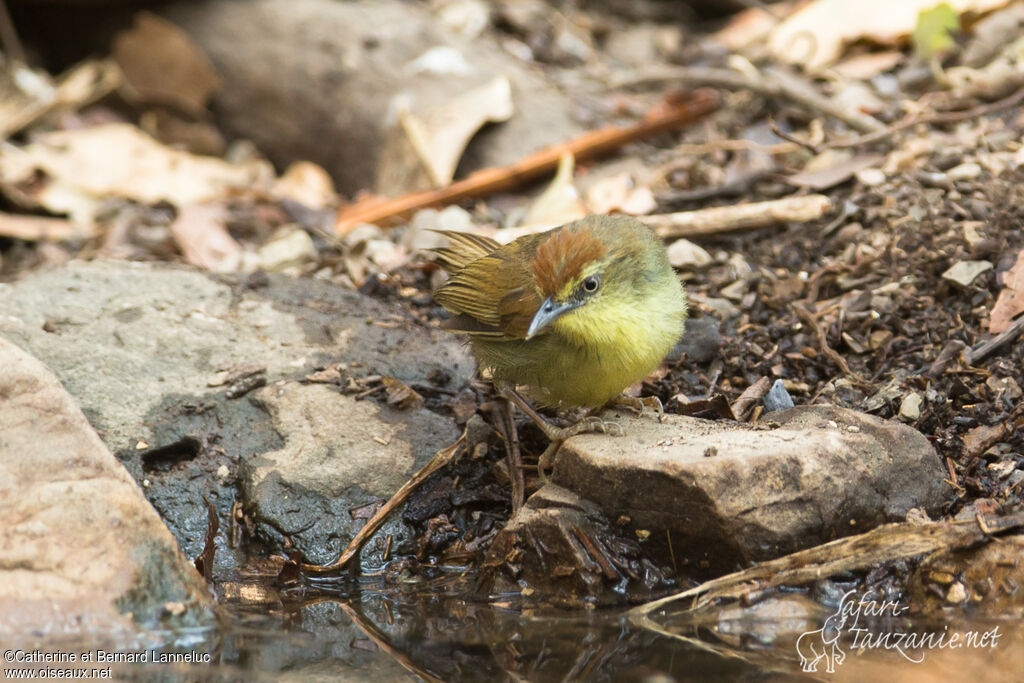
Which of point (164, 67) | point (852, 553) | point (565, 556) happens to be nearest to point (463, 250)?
point (565, 556)

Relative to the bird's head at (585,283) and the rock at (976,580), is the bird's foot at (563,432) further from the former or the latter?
the rock at (976,580)

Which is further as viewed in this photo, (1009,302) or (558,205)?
(558,205)

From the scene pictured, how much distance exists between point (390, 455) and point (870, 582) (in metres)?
1.97

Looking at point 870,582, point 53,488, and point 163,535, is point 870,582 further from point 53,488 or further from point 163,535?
point 53,488

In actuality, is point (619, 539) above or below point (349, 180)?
above

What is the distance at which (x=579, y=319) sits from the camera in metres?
3.92

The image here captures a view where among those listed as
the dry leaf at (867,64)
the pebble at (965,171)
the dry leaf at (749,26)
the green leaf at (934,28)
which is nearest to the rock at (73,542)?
the pebble at (965,171)

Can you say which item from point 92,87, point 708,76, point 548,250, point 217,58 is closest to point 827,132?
point 708,76

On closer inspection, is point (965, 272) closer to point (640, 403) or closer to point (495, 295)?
point (640, 403)

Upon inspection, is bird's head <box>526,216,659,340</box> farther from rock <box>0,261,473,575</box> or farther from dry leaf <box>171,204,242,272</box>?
dry leaf <box>171,204,242,272</box>

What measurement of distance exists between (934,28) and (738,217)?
195 centimetres

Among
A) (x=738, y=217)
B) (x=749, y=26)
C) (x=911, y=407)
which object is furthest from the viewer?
(x=749, y=26)

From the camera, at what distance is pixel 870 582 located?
3375 millimetres

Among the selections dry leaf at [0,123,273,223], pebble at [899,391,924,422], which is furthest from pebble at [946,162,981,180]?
dry leaf at [0,123,273,223]
